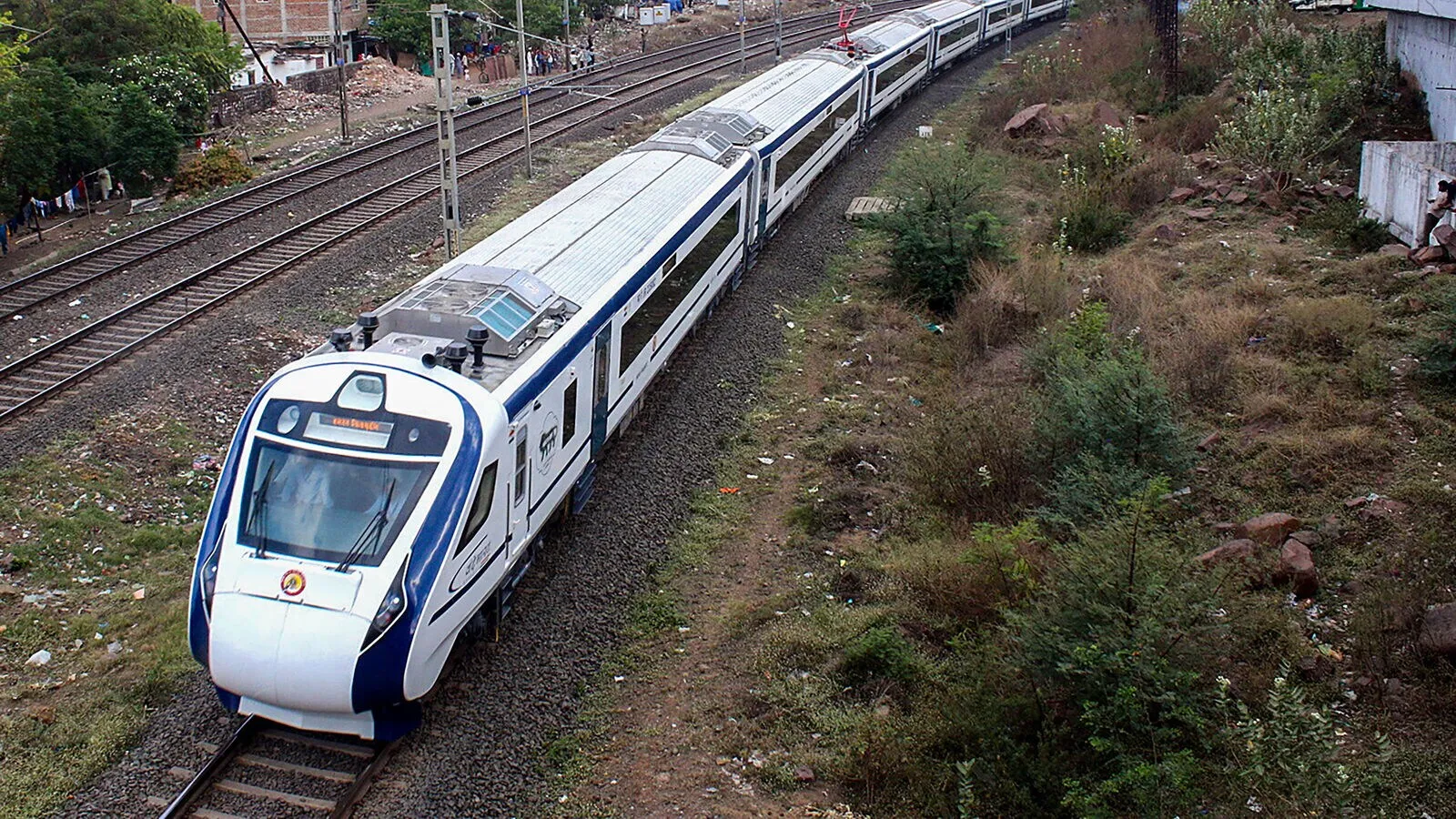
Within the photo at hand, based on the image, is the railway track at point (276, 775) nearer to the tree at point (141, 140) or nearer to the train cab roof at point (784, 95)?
the train cab roof at point (784, 95)

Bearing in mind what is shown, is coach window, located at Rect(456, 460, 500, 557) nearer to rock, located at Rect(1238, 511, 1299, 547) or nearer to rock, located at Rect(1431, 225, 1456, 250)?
rock, located at Rect(1238, 511, 1299, 547)

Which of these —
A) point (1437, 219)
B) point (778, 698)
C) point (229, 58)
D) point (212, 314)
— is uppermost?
point (229, 58)

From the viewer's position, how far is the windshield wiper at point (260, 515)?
319 inches

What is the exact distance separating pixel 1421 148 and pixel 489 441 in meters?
15.3

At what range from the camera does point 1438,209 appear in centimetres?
1529

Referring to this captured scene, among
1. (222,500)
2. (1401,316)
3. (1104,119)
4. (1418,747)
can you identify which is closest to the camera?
(1418,747)

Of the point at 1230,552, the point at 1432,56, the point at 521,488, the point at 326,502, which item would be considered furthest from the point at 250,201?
the point at 1432,56

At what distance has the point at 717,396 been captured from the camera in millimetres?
14531

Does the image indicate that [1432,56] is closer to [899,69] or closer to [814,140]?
[814,140]

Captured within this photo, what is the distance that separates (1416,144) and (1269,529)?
10.5 m

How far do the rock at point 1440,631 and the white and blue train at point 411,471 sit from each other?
6.60 m

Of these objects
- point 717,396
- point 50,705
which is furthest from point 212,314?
point 50,705

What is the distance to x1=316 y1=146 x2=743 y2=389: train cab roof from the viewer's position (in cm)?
959

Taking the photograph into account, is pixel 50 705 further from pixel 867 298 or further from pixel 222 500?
pixel 867 298
